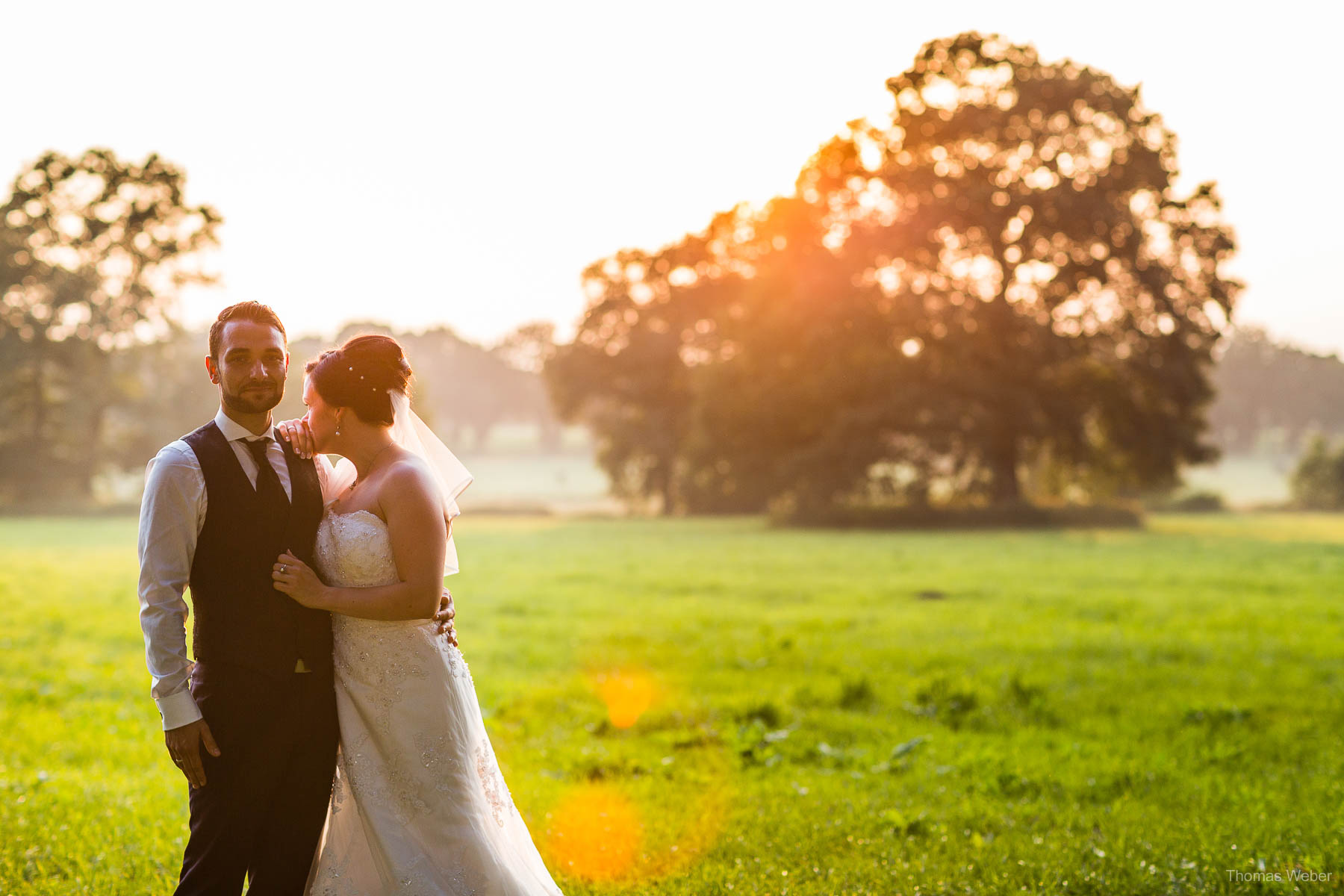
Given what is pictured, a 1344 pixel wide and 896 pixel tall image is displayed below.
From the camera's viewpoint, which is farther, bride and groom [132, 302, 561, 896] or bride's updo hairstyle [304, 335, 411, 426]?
bride's updo hairstyle [304, 335, 411, 426]

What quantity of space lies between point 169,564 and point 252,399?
0.67 m

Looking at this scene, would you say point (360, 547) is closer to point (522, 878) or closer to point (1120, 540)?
point (522, 878)

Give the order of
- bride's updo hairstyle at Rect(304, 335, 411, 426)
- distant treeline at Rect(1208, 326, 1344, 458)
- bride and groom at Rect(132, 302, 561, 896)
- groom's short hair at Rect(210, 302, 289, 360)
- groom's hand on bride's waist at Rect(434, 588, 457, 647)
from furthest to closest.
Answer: distant treeline at Rect(1208, 326, 1344, 458)
groom's hand on bride's waist at Rect(434, 588, 457, 647)
bride's updo hairstyle at Rect(304, 335, 411, 426)
groom's short hair at Rect(210, 302, 289, 360)
bride and groom at Rect(132, 302, 561, 896)

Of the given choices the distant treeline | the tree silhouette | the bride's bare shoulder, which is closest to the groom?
the bride's bare shoulder

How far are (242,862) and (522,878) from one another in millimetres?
1091

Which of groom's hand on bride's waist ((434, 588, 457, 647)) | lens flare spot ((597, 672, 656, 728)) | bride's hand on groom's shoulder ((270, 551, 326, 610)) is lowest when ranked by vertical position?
lens flare spot ((597, 672, 656, 728))

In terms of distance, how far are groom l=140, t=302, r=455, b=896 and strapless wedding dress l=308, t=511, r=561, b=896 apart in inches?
5.1

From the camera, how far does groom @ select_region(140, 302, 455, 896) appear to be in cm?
403

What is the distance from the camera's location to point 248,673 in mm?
4195

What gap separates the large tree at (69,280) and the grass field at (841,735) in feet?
135

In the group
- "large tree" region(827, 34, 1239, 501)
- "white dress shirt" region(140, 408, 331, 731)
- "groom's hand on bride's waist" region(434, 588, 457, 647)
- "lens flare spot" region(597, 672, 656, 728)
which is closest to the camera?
"white dress shirt" region(140, 408, 331, 731)

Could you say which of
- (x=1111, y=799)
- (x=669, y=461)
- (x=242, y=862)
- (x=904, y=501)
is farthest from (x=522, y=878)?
(x=669, y=461)

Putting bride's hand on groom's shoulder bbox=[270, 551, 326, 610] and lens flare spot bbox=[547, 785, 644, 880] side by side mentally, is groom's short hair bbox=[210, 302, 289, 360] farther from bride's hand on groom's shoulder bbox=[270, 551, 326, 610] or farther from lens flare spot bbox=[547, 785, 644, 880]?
lens flare spot bbox=[547, 785, 644, 880]

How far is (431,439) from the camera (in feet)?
16.7
